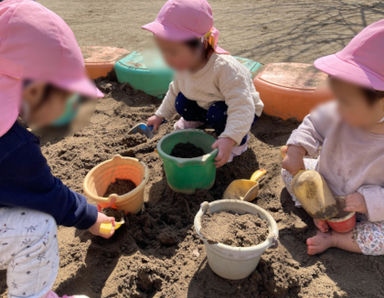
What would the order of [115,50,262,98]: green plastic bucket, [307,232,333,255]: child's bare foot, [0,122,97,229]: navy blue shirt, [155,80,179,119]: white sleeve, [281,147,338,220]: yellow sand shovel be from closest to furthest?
1. [0,122,97,229]: navy blue shirt
2. [281,147,338,220]: yellow sand shovel
3. [307,232,333,255]: child's bare foot
4. [155,80,179,119]: white sleeve
5. [115,50,262,98]: green plastic bucket

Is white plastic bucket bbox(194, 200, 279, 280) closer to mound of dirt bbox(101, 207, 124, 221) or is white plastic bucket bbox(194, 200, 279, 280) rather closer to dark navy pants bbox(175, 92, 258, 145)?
mound of dirt bbox(101, 207, 124, 221)

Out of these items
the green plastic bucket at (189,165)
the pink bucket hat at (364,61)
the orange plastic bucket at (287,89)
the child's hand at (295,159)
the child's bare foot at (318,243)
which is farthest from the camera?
the orange plastic bucket at (287,89)

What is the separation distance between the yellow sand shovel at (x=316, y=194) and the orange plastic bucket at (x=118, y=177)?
78cm

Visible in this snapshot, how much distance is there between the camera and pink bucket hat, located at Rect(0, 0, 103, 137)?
452 mm

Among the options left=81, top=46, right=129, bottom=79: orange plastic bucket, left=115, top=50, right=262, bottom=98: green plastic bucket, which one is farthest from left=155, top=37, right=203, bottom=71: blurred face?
left=81, top=46, right=129, bottom=79: orange plastic bucket

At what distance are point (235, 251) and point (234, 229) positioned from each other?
0.15 m

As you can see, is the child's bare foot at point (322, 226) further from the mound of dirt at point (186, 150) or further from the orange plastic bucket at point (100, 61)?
the orange plastic bucket at point (100, 61)

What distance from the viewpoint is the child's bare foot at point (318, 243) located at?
1559 mm

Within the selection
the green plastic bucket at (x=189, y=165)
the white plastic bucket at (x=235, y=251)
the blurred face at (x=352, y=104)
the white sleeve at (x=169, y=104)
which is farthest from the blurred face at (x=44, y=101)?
the white sleeve at (x=169, y=104)

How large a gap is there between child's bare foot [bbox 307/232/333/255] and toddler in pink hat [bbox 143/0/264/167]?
62 cm

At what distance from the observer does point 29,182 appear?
1146 millimetres

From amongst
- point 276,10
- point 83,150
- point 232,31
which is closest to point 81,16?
point 232,31

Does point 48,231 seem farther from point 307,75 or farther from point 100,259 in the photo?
point 307,75

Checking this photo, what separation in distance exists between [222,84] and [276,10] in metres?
4.05
